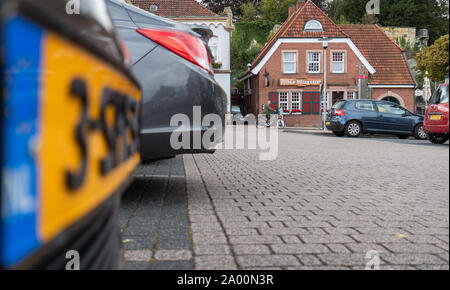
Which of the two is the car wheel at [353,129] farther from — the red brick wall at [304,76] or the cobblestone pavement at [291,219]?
the red brick wall at [304,76]

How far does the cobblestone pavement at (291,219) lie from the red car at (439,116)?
0.16 feet

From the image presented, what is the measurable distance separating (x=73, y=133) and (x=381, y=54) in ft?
142

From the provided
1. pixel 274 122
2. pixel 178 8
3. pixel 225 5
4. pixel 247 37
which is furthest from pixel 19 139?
pixel 225 5

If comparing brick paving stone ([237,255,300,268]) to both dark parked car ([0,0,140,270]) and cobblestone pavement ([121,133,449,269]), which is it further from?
dark parked car ([0,0,140,270])

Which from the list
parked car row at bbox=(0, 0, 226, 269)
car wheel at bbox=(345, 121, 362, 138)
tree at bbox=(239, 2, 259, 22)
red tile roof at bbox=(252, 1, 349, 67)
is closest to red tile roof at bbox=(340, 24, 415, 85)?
red tile roof at bbox=(252, 1, 349, 67)

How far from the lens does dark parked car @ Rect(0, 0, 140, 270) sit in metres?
0.50

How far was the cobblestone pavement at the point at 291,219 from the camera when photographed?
2617 mm

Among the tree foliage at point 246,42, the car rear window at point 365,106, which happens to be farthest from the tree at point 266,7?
the car rear window at point 365,106

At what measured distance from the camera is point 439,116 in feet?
4.47

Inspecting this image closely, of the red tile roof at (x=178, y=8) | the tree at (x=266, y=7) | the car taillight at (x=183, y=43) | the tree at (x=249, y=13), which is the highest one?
the tree at (x=266, y=7)

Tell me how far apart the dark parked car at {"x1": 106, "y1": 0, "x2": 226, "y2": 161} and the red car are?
237cm

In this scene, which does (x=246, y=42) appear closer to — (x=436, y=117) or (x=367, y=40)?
(x=367, y=40)

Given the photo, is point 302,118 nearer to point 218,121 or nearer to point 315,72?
point 315,72

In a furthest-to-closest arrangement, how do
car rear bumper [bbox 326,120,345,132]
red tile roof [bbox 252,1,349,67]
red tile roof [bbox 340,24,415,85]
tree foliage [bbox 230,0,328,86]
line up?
tree foliage [bbox 230,0,328,86] < red tile roof [bbox 340,24,415,85] < red tile roof [bbox 252,1,349,67] < car rear bumper [bbox 326,120,345,132]
